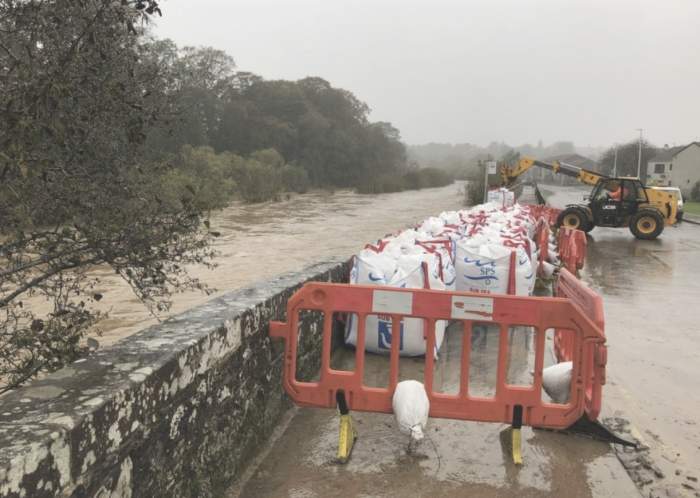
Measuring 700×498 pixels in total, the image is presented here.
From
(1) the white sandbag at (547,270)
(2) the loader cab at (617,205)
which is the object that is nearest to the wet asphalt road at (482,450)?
(1) the white sandbag at (547,270)

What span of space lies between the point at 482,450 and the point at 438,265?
97.0 inches

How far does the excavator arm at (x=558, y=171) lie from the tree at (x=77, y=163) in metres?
18.9

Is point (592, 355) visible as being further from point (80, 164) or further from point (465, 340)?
point (80, 164)

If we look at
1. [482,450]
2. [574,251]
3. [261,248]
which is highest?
[574,251]

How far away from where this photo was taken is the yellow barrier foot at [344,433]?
3.36 metres

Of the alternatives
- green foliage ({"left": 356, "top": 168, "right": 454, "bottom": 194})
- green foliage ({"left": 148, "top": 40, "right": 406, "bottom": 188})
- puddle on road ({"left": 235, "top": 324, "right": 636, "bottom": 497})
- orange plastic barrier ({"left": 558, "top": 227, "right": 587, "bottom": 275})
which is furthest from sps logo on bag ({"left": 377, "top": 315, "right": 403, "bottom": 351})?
green foliage ({"left": 356, "top": 168, "right": 454, "bottom": 194})

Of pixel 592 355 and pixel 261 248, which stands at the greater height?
pixel 592 355

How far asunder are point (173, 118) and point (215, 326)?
48.9 inches

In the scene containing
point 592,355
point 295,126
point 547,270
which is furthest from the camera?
point 295,126

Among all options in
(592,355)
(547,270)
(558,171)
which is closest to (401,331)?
(592,355)

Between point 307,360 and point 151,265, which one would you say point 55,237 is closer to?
point 151,265

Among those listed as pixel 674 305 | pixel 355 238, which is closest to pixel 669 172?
pixel 355 238

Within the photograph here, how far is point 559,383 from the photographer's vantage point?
3.56 metres

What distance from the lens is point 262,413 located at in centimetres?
351
